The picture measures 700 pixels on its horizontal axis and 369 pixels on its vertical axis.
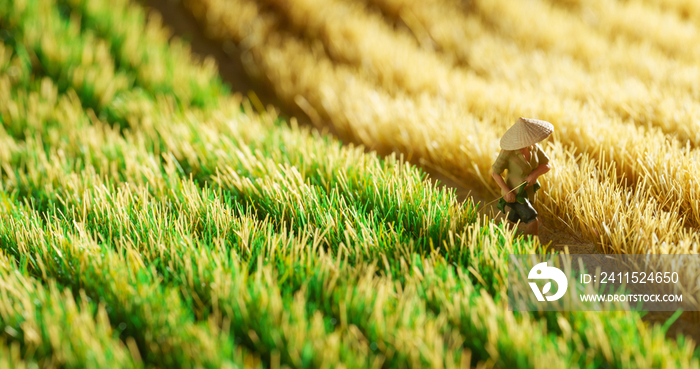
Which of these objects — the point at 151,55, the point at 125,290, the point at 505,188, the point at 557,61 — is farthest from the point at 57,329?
the point at 557,61

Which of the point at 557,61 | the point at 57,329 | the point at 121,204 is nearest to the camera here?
the point at 57,329

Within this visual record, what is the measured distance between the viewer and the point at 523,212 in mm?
1309

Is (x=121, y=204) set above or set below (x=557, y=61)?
below

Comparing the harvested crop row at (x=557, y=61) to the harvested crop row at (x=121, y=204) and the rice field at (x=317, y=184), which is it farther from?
the harvested crop row at (x=121, y=204)

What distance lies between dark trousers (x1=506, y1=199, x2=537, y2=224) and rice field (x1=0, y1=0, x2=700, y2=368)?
2.8 inches

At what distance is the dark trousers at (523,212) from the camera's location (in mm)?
1305

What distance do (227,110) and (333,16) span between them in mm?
1104

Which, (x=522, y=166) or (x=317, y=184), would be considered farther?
(x=317, y=184)

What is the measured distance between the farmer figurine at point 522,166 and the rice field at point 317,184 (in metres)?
0.08

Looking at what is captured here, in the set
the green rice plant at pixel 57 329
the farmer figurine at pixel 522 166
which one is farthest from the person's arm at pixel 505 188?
the green rice plant at pixel 57 329

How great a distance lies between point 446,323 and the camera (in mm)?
1064

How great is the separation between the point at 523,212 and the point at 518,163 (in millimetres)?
146

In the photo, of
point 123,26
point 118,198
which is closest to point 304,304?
point 118,198

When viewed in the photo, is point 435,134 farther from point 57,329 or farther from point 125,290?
point 57,329
